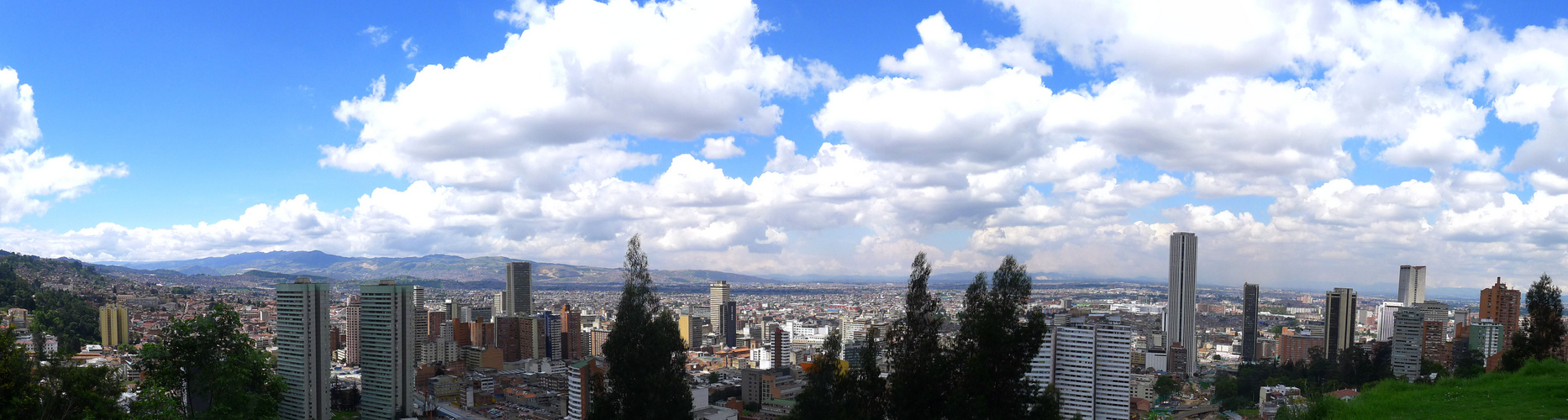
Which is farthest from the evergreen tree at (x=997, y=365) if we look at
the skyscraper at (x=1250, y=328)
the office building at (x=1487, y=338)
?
the skyscraper at (x=1250, y=328)

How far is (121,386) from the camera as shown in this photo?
9.99 meters

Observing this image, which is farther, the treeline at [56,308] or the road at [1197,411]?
the treeline at [56,308]

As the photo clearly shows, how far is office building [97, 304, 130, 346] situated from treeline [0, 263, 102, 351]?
931 millimetres

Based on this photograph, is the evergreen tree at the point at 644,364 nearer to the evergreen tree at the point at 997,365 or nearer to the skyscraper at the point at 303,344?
the evergreen tree at the point at 997,365

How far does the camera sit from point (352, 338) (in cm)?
5266

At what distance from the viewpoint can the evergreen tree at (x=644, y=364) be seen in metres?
9.28

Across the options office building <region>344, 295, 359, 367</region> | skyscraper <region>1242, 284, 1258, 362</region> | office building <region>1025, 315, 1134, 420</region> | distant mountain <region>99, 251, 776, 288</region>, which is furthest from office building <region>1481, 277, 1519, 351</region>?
distant mountain <region>99, 251, 776, 288</region>

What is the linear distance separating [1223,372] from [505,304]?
7031 centimetres

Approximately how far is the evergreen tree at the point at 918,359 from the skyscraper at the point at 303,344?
25356mm

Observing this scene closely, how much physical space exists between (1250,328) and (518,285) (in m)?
70.2

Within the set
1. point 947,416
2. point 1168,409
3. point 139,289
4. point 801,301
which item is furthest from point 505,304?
point 947,416

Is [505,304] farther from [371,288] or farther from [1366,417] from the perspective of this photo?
[1366,417]

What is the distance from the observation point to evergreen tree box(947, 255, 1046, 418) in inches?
292

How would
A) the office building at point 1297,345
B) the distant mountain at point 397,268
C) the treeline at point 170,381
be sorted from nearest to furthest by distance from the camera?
the treeline at point 170,381 → the office building at point 1297,345 → the distant mountain at point 397,268
